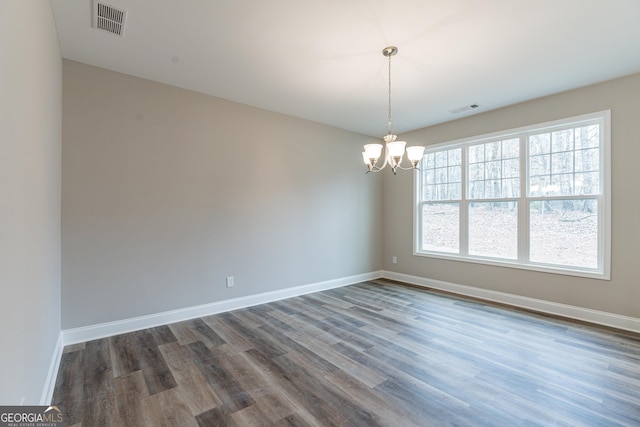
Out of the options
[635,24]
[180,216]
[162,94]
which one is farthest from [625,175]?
[162,94]

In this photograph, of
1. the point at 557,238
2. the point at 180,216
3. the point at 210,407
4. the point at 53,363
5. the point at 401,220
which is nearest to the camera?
the point at 210,407

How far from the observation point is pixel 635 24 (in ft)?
7.68

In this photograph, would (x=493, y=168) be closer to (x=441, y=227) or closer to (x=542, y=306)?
(x=441, y=227)

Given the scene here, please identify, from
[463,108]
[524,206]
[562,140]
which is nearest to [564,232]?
[524,206]

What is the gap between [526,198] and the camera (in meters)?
3.97

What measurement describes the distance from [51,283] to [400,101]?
4.21 m

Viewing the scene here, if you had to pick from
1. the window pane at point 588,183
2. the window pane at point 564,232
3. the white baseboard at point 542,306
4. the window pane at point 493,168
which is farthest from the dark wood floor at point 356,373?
the window pane at point 493,168

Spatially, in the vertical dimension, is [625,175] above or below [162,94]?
below

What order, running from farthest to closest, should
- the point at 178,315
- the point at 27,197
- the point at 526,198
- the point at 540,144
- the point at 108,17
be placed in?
1. the point at 526,198
2. the point at 540,144
3. the point at 178,315
4. the point at 108,17
5. the point at 27,197

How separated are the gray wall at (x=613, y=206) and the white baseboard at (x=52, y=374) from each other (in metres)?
4.87

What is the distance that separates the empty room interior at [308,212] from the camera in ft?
6.24

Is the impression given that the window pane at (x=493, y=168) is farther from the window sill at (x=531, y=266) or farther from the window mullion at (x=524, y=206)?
the window sill at (x=531, y=266)

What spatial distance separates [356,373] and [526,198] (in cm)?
342

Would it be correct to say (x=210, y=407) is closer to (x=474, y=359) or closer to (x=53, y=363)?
(x=53, y=363)
